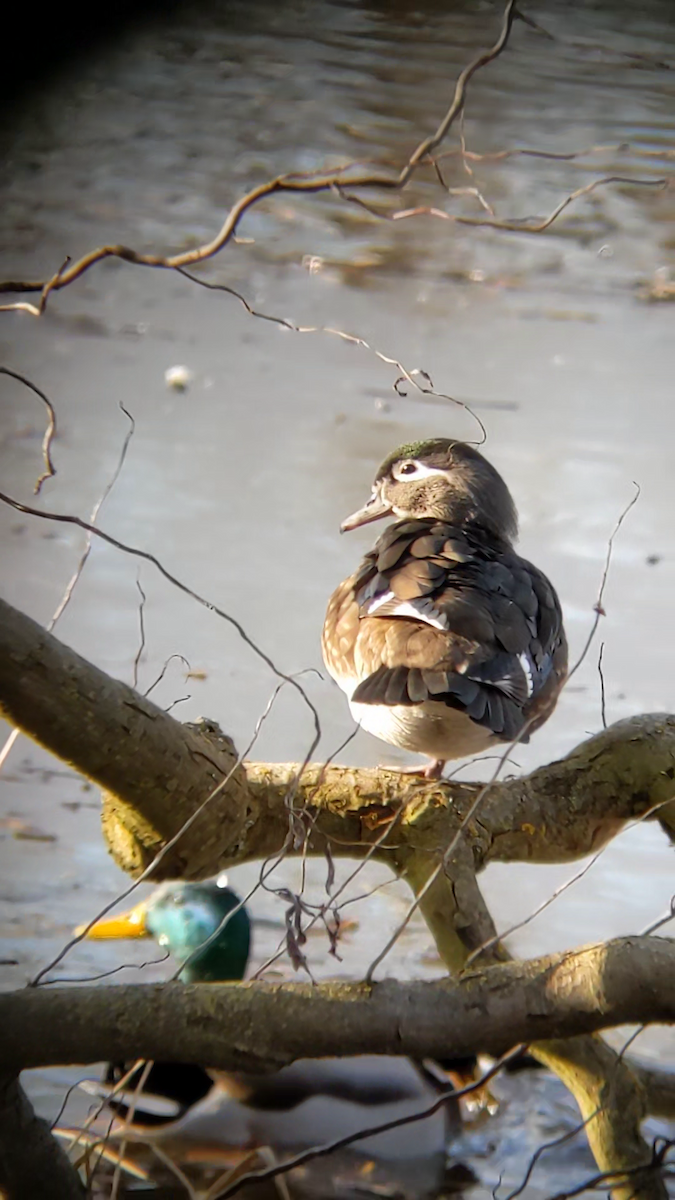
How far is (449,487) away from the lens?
213 centimetres

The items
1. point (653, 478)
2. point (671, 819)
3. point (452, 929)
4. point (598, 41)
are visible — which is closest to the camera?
point (452, 929)

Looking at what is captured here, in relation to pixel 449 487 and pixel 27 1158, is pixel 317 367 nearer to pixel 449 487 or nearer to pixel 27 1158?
pixel 449 487

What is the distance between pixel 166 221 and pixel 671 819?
322cm

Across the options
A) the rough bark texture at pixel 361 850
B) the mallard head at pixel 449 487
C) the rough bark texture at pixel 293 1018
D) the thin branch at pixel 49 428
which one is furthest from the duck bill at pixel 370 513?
the rough bark texture at pixel 293 1018

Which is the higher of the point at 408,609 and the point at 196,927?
the point at 408,609

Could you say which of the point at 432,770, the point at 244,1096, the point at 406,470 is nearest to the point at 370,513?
the point at 406,470

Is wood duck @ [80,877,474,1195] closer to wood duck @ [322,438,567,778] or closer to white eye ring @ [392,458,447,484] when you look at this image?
wood duck @ [322,438,567,778]

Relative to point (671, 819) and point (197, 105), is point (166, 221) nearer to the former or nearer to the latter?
point (197, 105)

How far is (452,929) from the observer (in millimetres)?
1592

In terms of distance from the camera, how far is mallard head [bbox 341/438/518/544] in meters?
2.11

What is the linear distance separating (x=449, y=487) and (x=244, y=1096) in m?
0.93

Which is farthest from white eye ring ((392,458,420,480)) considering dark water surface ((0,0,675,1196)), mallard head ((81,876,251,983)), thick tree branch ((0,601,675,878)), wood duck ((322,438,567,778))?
mallard head ((81,876,251,983))

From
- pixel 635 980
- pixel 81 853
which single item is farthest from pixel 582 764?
pixel 81 853

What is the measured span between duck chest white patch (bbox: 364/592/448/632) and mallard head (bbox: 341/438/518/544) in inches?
15.7
